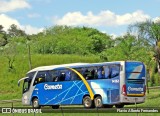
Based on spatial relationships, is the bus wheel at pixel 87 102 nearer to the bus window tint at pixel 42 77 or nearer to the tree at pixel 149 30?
the bus window tint at pixel 42 77

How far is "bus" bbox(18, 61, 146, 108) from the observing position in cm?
2753

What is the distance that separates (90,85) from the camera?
2886cm

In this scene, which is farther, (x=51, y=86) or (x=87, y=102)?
(x=51, y=86)

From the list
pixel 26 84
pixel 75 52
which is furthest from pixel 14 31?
pixel 26 84

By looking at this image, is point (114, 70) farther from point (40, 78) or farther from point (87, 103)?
point (40, 78)

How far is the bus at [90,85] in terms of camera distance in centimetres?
2753

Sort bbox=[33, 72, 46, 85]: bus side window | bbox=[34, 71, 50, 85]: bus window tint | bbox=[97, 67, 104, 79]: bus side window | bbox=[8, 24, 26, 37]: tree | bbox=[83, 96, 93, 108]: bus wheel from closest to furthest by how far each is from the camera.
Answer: bbox=[97, 67, 104, 79]: bus side window, bbox=[83, 96, 93, 108]: bus wheel, bbox=[34, 71, 50, 85]: bus window tint, bbox=[33, 72, 46, 85]: bus side window, bbox=[8, 24, 26, 37]: tree

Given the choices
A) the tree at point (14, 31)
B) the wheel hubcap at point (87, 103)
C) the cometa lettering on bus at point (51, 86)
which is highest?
the tree at point (14, 31)

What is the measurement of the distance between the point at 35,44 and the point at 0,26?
39.7m

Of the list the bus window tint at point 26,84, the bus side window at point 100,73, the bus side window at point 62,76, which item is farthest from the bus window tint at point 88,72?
the bus window tint at point 26,84

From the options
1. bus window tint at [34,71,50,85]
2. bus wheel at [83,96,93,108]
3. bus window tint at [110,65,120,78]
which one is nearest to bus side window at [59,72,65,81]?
bus window tint at [34,71,50,85]

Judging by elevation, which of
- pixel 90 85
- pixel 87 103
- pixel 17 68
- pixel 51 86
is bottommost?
pixel 87 103

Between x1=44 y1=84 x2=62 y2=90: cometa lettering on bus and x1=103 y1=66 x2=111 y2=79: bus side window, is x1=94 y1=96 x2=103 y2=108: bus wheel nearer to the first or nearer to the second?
x1=103 y1=66 x2=111 y2=79: bus side window

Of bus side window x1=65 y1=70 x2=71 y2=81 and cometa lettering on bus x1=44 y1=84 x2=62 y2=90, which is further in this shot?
cometa lettering on bus x1=44 y1=84 x2=62 y2=90
